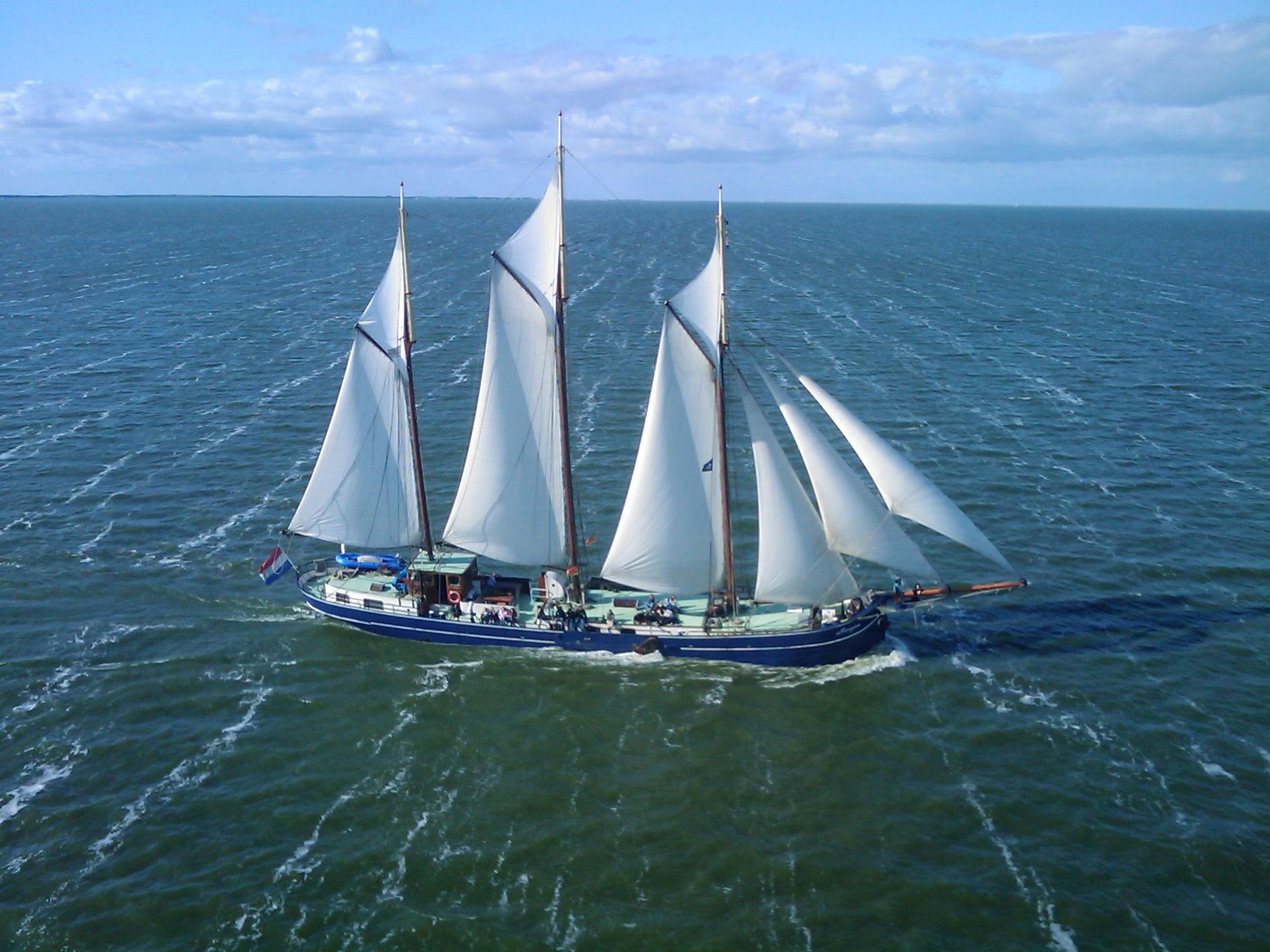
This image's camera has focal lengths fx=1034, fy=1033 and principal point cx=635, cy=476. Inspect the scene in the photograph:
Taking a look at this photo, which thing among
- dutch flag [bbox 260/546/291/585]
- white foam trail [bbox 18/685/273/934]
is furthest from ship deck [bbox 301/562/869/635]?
white foam trail [bbox 18/685/273/934]

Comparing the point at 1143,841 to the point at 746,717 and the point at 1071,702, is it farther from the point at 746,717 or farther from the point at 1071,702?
the point at 746,717

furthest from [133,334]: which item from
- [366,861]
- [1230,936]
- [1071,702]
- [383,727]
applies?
[1230,936]

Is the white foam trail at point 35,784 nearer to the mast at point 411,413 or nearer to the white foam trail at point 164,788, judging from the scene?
the white foam trail at point 164,788

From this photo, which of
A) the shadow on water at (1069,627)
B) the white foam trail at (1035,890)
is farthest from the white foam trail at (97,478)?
the white foam trail at (1035,890)

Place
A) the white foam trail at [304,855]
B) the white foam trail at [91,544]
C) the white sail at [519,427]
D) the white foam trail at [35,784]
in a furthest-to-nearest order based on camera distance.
Result: the white foam trail at [91,544]
the white sail at [519,427]
the white foam trail at [35,784]
the white foam trail at [304,855]

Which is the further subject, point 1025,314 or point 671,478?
point 1025,314

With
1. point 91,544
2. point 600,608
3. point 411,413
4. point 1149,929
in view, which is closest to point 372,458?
point 411,413
